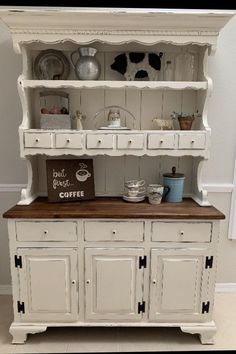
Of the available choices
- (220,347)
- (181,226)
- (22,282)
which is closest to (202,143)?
(181,226)

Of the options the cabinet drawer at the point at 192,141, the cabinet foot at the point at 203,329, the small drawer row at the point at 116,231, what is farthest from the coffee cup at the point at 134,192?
the cabinet foot at the point at 203,329

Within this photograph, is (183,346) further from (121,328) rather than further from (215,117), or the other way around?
(215,117)

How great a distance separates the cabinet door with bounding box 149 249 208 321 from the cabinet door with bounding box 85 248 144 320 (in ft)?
0.32

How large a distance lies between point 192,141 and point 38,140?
3.14ft

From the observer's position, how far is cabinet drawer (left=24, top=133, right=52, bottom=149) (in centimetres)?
188

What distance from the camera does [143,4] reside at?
1640 mm

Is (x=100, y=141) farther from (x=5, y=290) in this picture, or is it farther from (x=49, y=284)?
(x=5, y=290)

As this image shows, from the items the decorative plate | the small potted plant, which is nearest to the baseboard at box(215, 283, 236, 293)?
the small potted plant

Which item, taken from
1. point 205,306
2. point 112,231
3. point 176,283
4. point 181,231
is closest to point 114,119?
point 112,231

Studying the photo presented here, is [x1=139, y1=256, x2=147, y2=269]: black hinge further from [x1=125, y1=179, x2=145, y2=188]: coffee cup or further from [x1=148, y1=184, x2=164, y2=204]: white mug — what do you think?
[x1=125, y1=179, x2=145, y2=188]: coffee cup

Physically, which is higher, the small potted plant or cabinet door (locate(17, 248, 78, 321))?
the small potted plant

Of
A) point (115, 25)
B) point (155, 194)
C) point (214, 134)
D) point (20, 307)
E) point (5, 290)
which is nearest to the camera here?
point (115, 25)

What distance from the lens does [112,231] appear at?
181 centimetres

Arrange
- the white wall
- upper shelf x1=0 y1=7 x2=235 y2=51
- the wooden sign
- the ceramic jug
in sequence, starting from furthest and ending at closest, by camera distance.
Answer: the white wall
the wooden sign
the ceramic jug
upper shelf x1=0 y1=7 x2=235 y2=51
